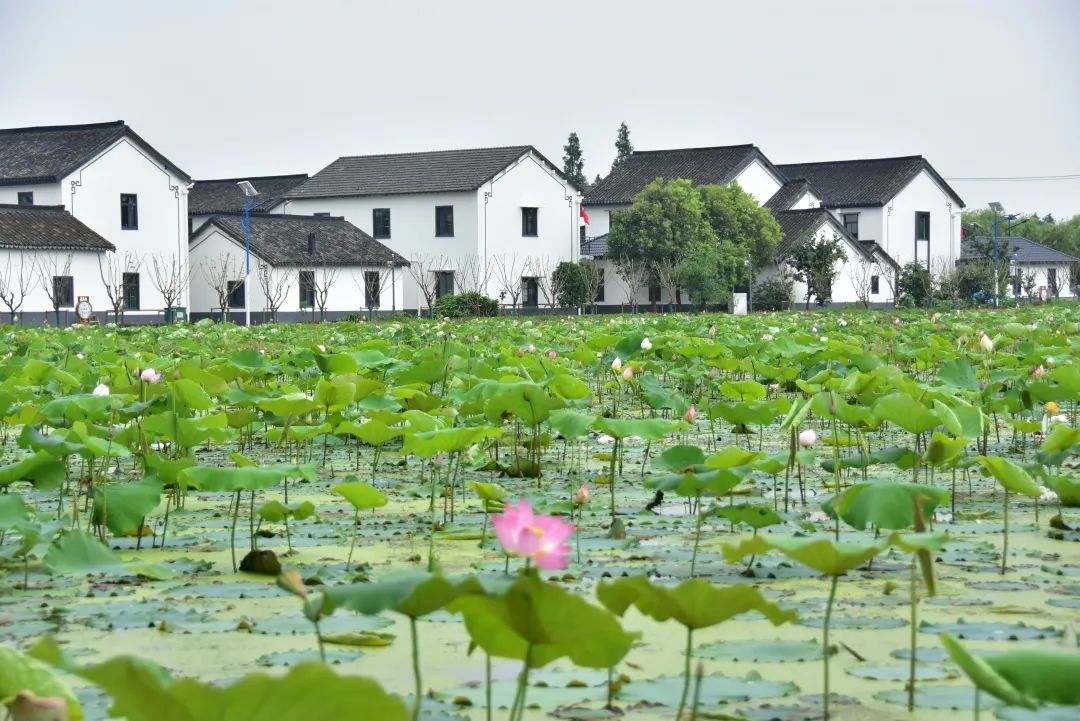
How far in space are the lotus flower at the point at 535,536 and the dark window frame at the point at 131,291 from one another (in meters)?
30.5

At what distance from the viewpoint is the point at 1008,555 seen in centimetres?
297

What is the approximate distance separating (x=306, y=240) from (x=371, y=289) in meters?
2.09

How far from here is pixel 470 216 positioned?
1412 inches

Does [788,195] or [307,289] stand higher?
[788,195]

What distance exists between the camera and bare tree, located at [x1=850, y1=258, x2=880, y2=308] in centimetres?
3725

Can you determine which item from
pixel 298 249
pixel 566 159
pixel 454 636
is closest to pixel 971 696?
pixel 454 636

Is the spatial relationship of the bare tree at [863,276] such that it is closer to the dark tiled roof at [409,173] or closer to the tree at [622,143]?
the dark tiled roof at [409,173]

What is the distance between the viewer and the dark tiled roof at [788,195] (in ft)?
130

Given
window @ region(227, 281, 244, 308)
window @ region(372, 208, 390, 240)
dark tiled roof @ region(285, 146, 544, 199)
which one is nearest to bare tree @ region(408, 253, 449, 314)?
window @ region(372, 208, 390, 240)

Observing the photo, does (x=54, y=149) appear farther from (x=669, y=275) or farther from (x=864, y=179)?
(x=864, y=179)

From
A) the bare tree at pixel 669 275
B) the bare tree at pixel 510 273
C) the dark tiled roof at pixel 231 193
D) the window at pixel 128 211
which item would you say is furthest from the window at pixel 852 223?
the window at pixel 128 211

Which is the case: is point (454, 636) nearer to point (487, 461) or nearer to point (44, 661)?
point (44, 661)

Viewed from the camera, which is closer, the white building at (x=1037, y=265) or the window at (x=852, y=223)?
the window at (x=852, y=223)

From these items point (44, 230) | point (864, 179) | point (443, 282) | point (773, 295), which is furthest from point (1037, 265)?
point (44, 230)
